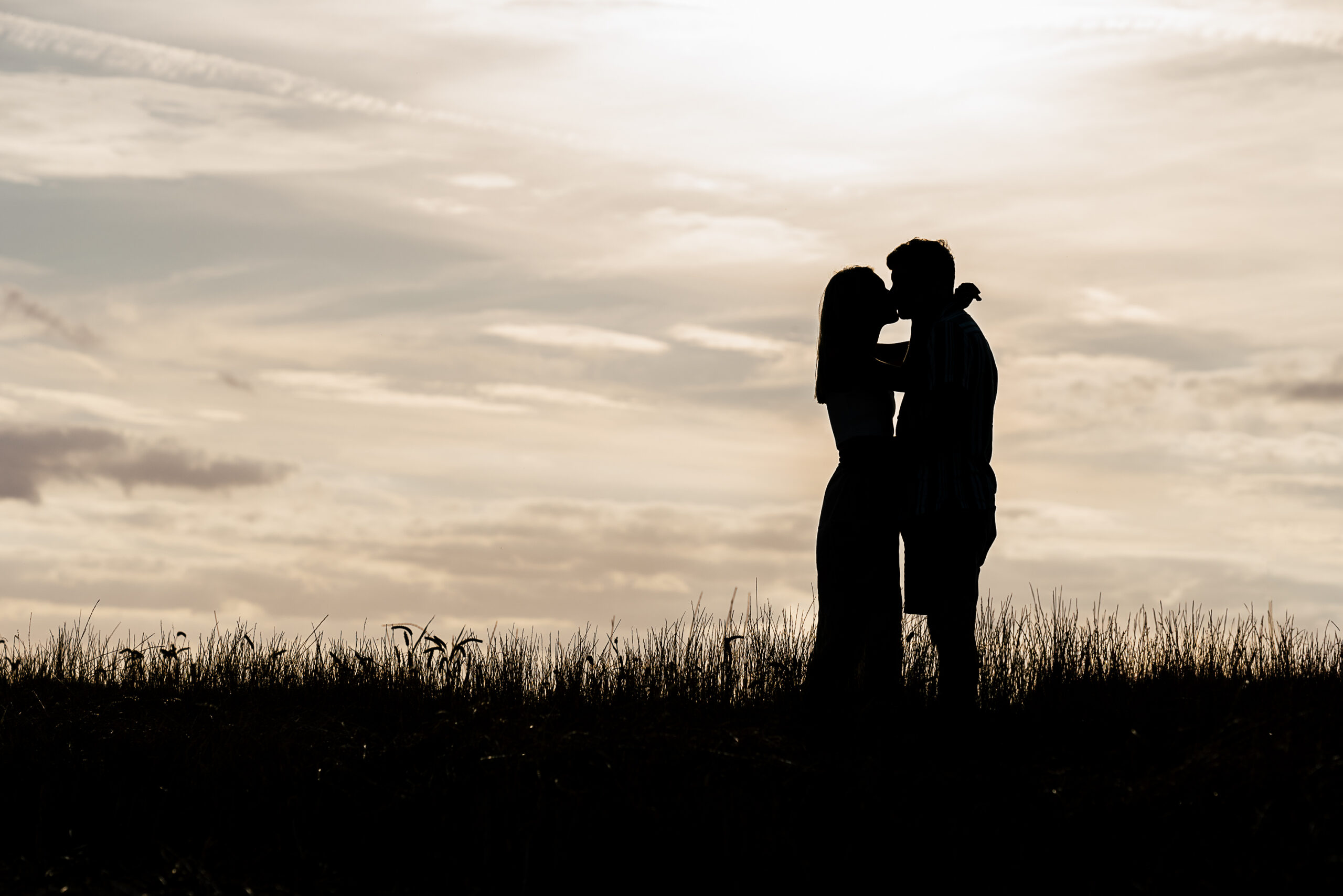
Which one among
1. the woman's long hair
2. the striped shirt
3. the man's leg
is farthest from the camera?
the woman's long hair

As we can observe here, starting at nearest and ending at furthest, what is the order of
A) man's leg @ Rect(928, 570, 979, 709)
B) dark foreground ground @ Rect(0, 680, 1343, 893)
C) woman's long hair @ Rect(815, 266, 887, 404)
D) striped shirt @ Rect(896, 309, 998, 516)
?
1. dark foreground ground @ Rect(0, 680, 1343, 893)
2. striped shirt @ Rect(896, 309, 998, 516)
3. man's leg @ Rect(928, 570, 979, 709)
4. woman's long hair @ Rect(815, 266, 887, 404)

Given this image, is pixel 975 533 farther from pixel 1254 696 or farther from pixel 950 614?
pixel 1254 696

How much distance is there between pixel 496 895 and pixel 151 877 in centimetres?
179

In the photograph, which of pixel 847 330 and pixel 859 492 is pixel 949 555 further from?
pixel 847 330

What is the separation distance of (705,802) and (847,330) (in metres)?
2.59

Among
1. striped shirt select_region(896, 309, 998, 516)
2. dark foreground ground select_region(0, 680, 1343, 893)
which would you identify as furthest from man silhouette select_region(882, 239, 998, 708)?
dark foreground ground select_region(0, 680, 1343, 893)

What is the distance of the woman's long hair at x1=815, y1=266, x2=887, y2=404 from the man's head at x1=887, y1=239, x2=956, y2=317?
0.75ft

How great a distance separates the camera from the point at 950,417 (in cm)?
609

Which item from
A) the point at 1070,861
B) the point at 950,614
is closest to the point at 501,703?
the point at 950,614

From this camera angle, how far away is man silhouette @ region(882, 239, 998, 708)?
606 centimetres

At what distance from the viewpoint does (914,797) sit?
605 centimetres

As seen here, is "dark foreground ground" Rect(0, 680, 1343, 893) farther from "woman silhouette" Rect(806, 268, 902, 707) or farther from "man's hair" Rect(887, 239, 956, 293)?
"man's hair" Rect(887, 239, 956, 293)

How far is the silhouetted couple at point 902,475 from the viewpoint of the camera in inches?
240

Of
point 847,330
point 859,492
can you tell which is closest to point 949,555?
point 859,492
